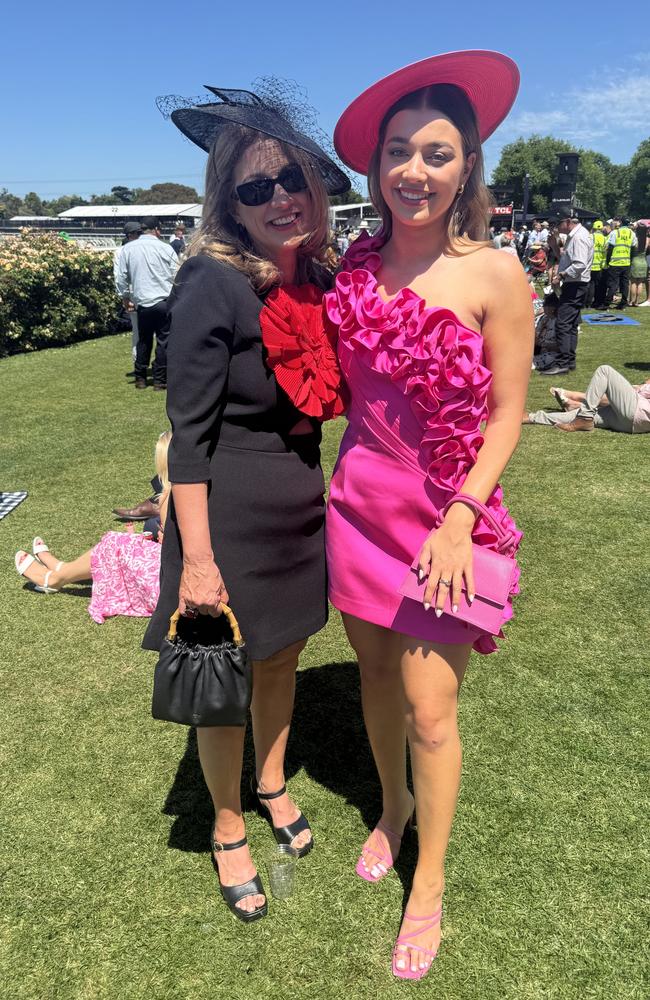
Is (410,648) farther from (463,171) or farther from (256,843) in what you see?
(463,171)

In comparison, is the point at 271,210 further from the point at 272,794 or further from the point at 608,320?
the point at 608,320

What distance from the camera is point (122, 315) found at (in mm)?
13688

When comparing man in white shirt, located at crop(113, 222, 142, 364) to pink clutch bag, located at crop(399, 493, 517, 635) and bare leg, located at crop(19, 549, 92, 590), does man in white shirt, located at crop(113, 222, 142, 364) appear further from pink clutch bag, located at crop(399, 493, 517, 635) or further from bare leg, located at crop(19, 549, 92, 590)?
pink clutch bag, located at crop(399, 493, 517, 635)

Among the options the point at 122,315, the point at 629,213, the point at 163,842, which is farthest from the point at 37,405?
the point at 629,213

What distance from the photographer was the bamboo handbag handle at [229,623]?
1811 mm

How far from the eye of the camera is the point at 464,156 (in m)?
1.72

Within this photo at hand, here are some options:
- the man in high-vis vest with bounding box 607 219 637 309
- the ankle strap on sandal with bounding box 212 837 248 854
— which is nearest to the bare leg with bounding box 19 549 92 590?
the ankle strap on sandal with bounding box 212 837 248 854

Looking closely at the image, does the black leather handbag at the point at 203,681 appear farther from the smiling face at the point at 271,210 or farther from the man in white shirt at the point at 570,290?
the man in white shirt at the point at 570,290

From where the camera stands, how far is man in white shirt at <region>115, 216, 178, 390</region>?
823 cm

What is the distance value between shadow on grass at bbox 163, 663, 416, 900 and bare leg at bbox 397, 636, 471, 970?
9.3 inches

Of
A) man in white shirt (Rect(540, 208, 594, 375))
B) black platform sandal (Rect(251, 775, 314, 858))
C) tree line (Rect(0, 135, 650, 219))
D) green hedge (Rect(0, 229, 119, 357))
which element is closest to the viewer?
black platform sandal (Rect(251, 775, 314, 858))

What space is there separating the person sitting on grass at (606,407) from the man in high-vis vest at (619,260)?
8.36 meters

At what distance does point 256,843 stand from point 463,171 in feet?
7.01

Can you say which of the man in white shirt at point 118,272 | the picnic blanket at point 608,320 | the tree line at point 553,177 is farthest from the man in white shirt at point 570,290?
the tree line at point 553,177
